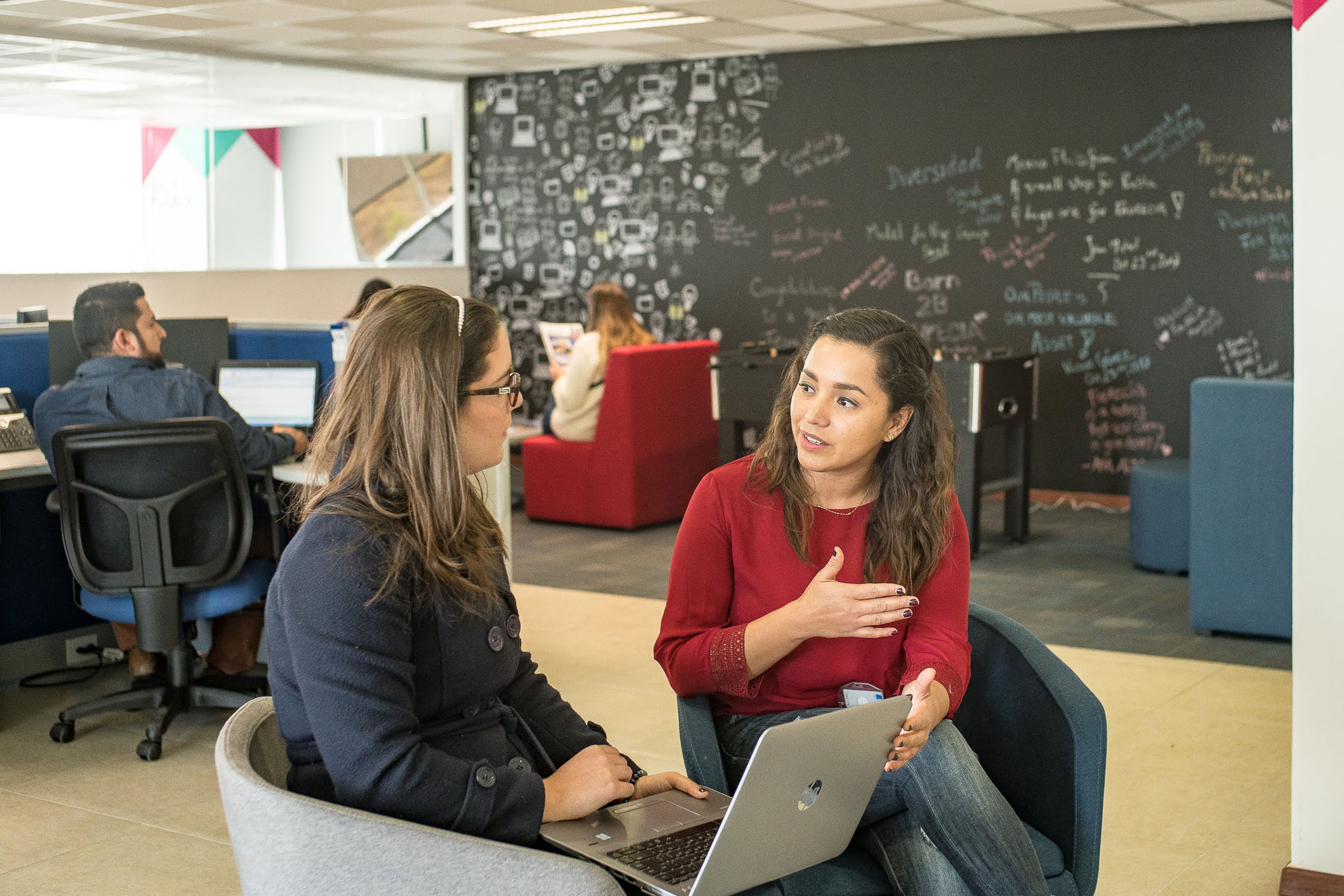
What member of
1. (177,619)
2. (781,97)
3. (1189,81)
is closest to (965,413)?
(1189,81)

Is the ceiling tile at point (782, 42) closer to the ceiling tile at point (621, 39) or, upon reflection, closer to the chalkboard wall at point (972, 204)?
the chalkboard wall at point (972, 204)

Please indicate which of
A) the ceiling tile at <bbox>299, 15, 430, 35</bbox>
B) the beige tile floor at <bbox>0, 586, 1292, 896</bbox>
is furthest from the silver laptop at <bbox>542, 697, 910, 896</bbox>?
the ceiling tile at <bbox>299, 15, 430, 35</bbox>

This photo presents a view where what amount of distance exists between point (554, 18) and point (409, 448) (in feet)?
18.9

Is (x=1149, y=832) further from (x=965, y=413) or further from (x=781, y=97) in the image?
(x=781, y=97)

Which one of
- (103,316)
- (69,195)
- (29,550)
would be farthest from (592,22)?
(29,550)

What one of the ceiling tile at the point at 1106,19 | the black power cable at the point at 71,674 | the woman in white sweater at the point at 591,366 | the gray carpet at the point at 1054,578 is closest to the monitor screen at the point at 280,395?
the black power cable at the point at 71,674

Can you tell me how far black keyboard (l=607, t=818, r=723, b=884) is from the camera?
4.85ft

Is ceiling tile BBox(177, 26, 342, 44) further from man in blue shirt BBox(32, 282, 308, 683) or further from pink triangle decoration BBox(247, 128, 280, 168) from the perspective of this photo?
man in blue shirt BBox(32, 282, 308, 683)

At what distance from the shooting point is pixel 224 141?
26.5ft

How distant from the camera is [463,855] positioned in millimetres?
1366

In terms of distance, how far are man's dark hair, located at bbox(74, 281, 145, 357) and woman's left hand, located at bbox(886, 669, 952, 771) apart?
3008mm

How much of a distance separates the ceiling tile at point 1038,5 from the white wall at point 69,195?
4596mm

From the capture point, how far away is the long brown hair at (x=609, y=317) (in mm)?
6785

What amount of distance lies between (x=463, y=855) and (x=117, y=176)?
23.2 ft
